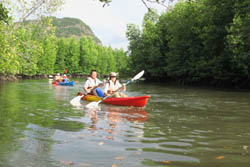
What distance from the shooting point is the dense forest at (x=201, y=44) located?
2292cm

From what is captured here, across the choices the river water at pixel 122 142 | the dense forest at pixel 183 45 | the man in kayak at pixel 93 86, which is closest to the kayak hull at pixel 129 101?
the man in kayak at pixel 93 86

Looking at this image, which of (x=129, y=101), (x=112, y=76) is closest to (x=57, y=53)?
(x=112, y=76)

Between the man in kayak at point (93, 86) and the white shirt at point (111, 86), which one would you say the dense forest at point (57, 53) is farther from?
the white shirt at point (111, 86)

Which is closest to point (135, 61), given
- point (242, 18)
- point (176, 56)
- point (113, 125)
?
point (176, 56)

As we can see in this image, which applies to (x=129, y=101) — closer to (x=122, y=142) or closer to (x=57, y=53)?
(x=122, y=142)

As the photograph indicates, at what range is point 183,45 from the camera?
111ft

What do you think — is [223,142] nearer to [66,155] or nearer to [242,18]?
[66,155]

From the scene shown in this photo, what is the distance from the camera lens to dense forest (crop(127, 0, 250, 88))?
22.9m

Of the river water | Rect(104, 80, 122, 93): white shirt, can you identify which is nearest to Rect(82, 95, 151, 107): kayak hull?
Rect(104, 80, 122, 93): white shirt

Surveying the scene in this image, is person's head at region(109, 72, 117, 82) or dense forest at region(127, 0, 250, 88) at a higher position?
dense forest at region(127, 0, 250, 88)

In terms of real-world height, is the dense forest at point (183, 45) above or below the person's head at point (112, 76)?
above

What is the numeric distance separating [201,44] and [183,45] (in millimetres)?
2420

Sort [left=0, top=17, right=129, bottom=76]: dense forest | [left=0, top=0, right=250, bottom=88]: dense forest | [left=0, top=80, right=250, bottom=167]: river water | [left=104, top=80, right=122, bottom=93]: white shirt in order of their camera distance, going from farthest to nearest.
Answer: [left=0, top=0, right=250, bottom=88]: dense forest, [left=0, top=17, right=129, bottom=76]: dense forest, [left=104, top=80, right=122, bottom=93]: white shirt, [left=0, top=80, right=250, bottom=167]: river water

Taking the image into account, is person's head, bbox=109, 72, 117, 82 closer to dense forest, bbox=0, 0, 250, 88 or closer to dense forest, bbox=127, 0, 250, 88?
dense forest, bbox=0, 0, 250, 88
